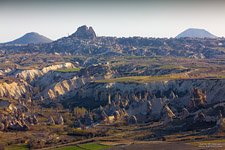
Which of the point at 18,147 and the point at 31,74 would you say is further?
the point at 31,74

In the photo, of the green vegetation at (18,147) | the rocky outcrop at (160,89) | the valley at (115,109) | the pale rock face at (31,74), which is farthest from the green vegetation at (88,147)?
the pale rock face at (31,74)

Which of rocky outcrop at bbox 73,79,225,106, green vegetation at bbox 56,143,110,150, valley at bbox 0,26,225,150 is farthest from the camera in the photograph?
rocky outcrop at bbox 73,79,225,106

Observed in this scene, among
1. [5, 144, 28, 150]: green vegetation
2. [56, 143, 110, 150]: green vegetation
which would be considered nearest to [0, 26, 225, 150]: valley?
[56, 143, 110, 150]: green vegetation

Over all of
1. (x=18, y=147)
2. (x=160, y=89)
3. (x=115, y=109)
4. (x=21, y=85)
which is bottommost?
(x=18, y=147)

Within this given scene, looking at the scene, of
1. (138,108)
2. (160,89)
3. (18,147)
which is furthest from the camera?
(160,89)

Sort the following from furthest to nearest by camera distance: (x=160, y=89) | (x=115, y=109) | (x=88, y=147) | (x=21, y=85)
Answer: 1. (x=21, y=85)
2. (x=160, y=89)
3. (x=115, y=109)
4. (x=88, y=147)

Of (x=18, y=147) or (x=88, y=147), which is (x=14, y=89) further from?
(x=88, y=147)

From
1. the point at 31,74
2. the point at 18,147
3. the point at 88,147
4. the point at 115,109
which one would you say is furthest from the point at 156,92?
the point at 31,74

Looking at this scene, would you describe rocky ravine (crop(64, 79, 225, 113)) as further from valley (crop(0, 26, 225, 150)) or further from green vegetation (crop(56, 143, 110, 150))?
green vegetation (crop(56, 143, 110, 150))

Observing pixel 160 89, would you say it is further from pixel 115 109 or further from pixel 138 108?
pixel 115 109

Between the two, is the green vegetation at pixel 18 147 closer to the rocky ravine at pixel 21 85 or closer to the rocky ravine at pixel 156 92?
the rocky ravine at pixel 156 92

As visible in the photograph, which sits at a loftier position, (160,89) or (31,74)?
(160,89)

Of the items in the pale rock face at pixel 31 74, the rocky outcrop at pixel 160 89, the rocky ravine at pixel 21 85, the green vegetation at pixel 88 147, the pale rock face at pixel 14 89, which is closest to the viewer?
the green vegetation at pixel 88 147
